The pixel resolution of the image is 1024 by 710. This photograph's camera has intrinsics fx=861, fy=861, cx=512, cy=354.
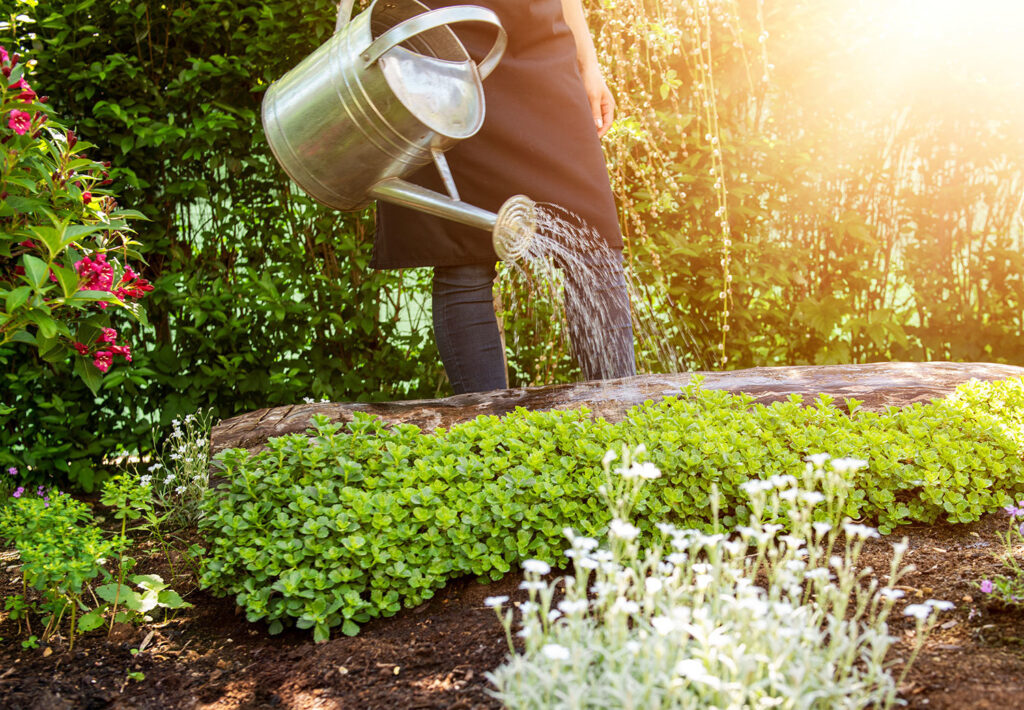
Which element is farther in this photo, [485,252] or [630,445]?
[485,252]

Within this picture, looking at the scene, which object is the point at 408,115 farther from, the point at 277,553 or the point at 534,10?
the point at 277,553

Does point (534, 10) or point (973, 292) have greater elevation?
point (534, 10)

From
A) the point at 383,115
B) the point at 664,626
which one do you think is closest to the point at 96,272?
the point at 383,115

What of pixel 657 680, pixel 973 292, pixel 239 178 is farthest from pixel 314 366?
pixel 973 292

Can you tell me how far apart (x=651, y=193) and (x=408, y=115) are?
1529mm

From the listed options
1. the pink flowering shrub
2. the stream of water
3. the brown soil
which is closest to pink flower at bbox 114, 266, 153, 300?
the pink flowering shrub

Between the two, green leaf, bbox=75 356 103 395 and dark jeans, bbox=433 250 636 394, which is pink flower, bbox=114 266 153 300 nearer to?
green leaf, bbox=75 356 103 395

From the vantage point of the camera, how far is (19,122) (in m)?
1.69

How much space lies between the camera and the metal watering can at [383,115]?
1.92m

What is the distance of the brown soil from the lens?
48.8 inches

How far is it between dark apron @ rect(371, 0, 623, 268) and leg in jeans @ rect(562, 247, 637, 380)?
0.35 feet

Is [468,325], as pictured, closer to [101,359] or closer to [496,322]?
[496,322]

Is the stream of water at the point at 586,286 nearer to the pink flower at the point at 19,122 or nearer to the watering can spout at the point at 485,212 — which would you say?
the watering can spout at the point at 485,212

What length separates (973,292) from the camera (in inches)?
146
